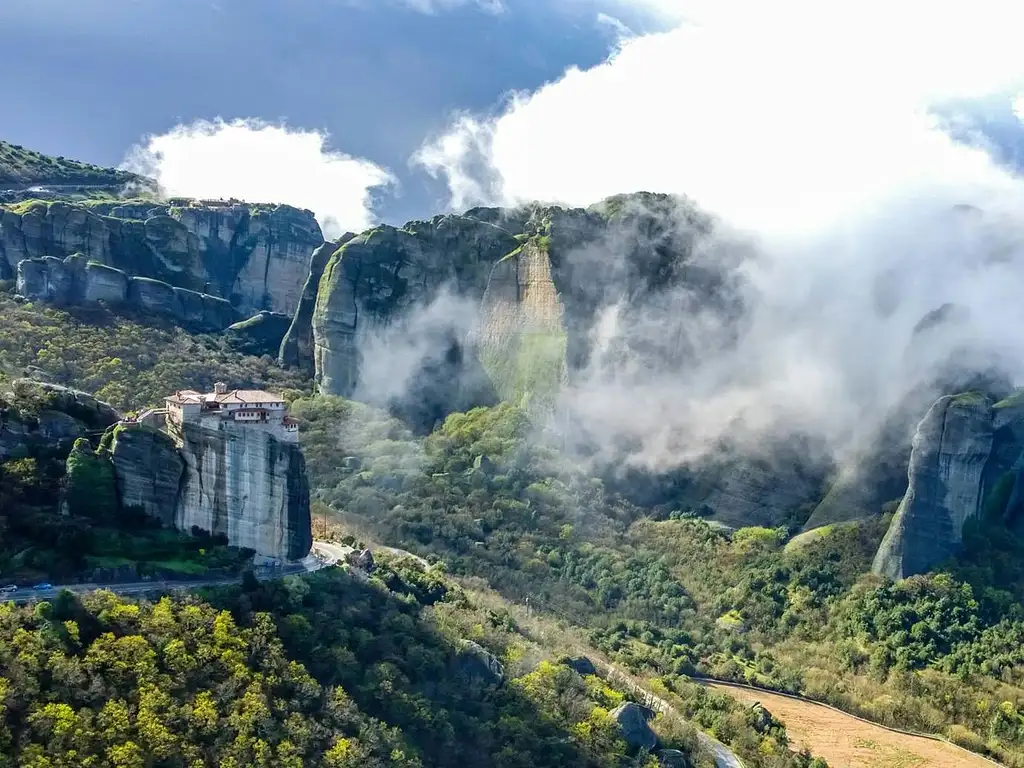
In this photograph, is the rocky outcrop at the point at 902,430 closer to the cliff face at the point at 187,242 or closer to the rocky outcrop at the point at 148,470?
the rocky outcrop at the point at 148,470

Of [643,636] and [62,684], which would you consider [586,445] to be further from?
[62,684]

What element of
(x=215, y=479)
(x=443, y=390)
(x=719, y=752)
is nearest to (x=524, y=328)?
(x=443, y=390)

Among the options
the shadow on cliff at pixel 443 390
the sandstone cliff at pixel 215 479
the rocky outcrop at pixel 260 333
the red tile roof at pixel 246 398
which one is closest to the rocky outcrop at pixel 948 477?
the shadow on cliff at pixel 443 390

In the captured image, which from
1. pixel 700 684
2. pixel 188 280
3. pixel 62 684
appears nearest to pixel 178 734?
pixel 62 684

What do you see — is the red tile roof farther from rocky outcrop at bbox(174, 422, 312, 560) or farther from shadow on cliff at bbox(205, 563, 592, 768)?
shadow on cliff at bbox(205, 563, 592, 768)

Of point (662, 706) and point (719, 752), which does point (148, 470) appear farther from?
point (719, 752)
